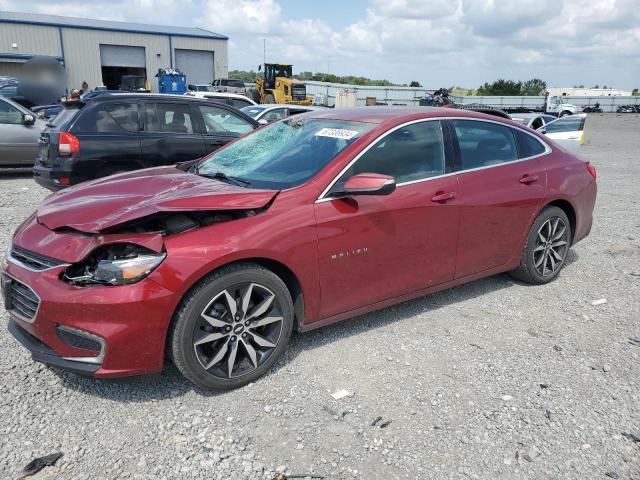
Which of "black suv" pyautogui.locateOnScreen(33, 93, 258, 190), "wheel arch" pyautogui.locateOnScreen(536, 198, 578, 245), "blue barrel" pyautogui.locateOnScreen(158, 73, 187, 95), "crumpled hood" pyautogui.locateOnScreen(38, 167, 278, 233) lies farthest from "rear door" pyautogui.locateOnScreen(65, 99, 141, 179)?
"blue barrel" pyautogui.locateOnScreen(158, 73, 187, 95)

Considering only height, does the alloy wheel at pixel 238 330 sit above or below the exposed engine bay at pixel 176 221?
below

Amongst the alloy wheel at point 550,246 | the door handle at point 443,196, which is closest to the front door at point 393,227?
the door handle at point 443,196

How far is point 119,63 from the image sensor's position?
40.9 m

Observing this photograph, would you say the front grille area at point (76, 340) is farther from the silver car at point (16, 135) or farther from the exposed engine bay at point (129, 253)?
the silver car at point (16, 135)

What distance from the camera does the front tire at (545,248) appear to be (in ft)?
15.6

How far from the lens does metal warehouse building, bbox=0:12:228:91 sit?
37250 millimetres

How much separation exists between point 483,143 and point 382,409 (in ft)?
8.10

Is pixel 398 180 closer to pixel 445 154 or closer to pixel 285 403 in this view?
pixel 445 154

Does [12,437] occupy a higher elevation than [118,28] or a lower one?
lower

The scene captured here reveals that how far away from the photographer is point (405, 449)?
271 cm

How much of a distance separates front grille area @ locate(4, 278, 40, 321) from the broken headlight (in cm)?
25

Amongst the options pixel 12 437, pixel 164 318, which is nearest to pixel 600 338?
pixel 164 318

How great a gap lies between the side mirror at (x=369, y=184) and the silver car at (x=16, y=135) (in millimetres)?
9037

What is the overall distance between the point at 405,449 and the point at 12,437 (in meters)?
2.06
